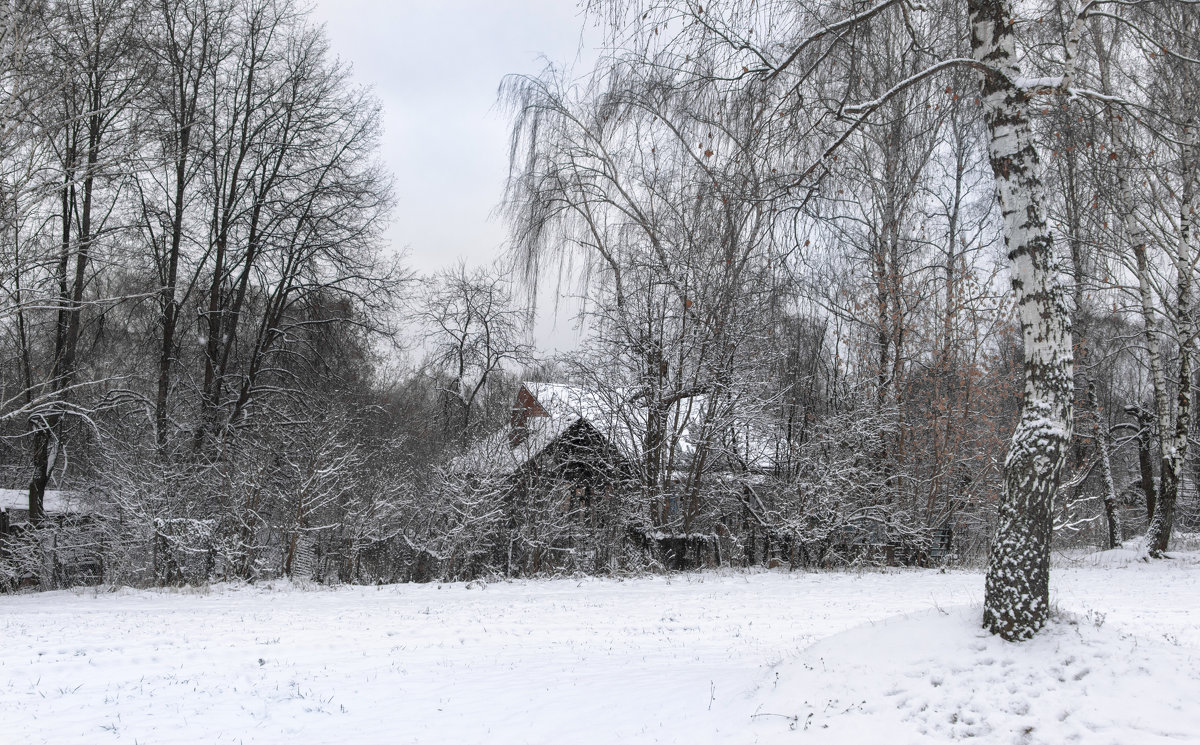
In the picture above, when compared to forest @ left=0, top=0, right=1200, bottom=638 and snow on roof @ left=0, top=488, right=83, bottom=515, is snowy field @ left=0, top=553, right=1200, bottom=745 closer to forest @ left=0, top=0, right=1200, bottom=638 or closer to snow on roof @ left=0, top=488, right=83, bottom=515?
forest @ left=0, top=0, right=1200, bottom=638

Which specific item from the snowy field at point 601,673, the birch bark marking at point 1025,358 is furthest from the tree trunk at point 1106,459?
the birch bark marking at point 1025,358

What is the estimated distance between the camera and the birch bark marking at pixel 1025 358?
16.8ft

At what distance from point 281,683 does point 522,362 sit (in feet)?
72.5

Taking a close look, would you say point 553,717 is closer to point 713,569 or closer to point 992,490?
point 713,569

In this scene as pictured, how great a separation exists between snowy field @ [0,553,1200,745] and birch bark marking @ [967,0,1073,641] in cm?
38

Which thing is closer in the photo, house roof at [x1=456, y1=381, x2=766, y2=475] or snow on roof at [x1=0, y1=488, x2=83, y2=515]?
house roof at [x1=456, y1=381, x2=766, y2=475]

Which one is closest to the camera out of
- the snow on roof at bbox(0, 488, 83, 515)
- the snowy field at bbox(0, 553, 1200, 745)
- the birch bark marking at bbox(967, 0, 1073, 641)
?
the snowy field at bbox(0, 553, 1200, 745)

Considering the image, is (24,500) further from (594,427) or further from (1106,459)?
(1106,459)

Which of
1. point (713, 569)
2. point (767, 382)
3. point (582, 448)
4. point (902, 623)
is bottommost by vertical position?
point (713, 569)

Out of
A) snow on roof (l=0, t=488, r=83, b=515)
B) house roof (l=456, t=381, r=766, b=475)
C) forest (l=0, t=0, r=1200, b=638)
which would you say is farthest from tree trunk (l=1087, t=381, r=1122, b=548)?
snow on roof (l=0, t=488, r=83, b=515)

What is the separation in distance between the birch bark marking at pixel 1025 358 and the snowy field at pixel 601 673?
384 mm

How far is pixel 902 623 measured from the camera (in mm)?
5840

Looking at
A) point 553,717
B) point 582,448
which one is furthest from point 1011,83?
point 582,448

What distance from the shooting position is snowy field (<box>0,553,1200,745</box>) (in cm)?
469
